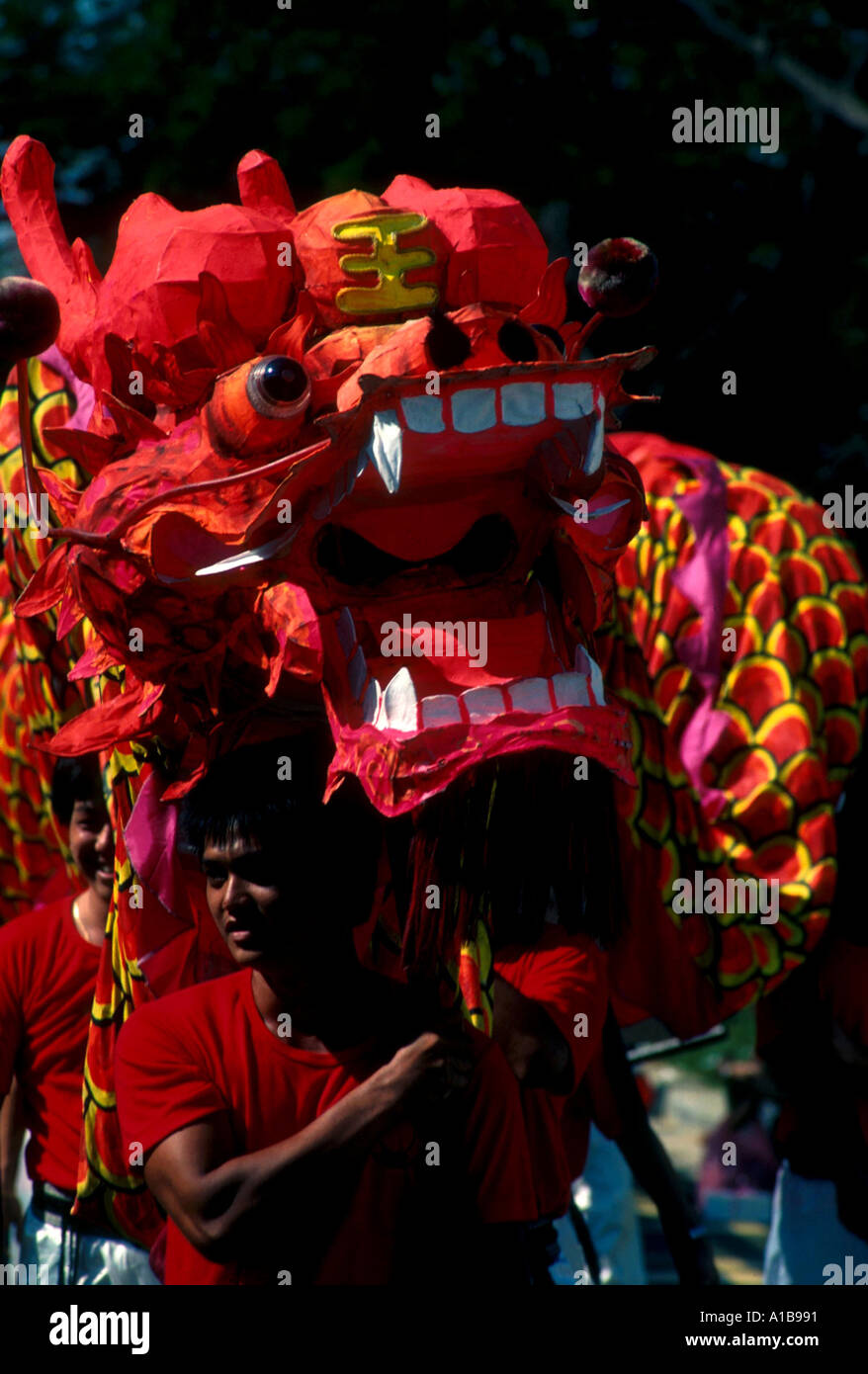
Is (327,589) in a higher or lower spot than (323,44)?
lower

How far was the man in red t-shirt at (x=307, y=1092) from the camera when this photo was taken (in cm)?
218

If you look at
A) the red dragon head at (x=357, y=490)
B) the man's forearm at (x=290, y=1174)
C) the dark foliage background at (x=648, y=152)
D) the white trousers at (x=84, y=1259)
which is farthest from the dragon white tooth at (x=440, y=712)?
the dark foliage background at (x=648, y=152)

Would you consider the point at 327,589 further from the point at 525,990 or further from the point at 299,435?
the point at 525,990

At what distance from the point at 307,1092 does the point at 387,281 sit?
997 mm

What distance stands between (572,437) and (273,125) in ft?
10.9

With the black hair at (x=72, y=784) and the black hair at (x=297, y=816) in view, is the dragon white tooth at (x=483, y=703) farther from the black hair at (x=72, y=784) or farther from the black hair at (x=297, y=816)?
the black hair at (x=72, y=784)

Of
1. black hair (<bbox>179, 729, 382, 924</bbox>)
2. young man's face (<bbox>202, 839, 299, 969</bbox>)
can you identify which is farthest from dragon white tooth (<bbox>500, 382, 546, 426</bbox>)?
young man's face (<bbox>202, 839, 299, 969</bbox>)

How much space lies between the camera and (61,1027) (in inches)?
133

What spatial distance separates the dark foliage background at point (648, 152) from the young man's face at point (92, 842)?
196 centimetres

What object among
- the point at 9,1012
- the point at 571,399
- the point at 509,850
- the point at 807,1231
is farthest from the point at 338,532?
the point at 807,1231

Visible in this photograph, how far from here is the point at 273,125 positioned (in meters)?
5.10

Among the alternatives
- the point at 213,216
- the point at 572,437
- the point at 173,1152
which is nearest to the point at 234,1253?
the point at 173,1152

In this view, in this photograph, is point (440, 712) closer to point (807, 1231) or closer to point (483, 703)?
point (483, 703)

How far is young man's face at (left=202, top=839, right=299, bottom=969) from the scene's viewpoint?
228 cm
